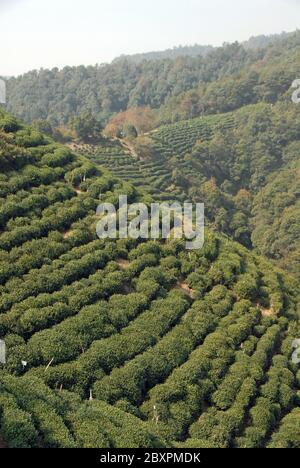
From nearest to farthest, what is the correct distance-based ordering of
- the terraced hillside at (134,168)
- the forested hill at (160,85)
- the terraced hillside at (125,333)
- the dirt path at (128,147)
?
the terraced hillside at (125,333), the terraced hillside at (134,168), the dirt path at (128,147), the forested hill at (160,85)

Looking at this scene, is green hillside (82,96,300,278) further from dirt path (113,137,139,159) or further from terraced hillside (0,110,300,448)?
terraced hillside (0,110,300,448)

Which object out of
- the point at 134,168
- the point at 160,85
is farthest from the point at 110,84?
the point at 134,168

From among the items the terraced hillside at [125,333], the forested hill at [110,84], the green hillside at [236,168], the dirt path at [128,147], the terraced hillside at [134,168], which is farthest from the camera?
the forested hill at [110,84]

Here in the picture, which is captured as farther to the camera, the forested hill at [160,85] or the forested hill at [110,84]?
the forested hill at [110,84]

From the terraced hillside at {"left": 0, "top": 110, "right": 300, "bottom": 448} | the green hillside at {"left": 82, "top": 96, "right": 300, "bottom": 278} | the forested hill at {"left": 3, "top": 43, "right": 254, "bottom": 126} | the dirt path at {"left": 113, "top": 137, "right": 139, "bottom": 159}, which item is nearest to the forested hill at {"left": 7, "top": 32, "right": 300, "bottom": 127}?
the forested hill at {"left": 3, "top": 43, "right": 254, "bottom": 126}

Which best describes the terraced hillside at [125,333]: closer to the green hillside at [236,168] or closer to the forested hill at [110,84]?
the green hillside at [236,168]

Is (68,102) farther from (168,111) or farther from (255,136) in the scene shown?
(255,136)

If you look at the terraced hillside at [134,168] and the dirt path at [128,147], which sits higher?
the dirt path at [128,147]

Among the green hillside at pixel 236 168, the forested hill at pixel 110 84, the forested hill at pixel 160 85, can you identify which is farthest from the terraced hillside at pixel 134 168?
the forested hill at pixel 110 84

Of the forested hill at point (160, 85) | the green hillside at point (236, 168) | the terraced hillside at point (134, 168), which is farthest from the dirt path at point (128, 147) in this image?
the forested hill at point (160, 85)

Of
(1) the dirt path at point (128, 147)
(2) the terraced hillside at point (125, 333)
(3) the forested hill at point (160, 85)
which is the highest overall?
(3) the forested hill at point (160, 85)
